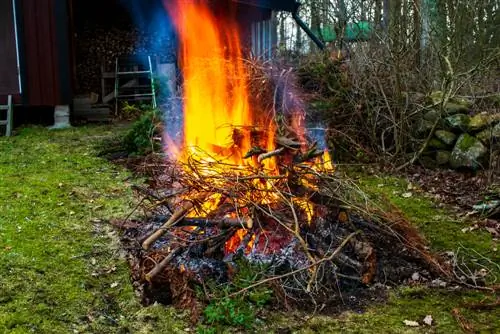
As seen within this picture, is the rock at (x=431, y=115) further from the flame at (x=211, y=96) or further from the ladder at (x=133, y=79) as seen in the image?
the ladder at (x=133, y=79)

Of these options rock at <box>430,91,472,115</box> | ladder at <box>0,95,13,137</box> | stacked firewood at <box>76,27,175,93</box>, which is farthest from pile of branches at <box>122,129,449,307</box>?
stacked firewood at <box>76,27,175,93</box>

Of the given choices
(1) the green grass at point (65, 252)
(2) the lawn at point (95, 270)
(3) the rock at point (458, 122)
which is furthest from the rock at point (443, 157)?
(1) the green grass at point (65, 252)

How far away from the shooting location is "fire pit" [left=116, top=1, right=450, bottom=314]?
3.55m

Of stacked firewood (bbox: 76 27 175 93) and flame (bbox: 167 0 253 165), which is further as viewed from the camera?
stacked firewood (bbox: 76 27 175 93)

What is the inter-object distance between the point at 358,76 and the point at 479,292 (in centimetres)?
→ 450

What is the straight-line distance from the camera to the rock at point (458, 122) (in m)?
7.16

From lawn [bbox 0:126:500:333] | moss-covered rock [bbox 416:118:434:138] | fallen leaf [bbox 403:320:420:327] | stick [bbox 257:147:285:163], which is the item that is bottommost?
fallen leaf [bbox 403:320:420:327]

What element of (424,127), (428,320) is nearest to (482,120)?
(424,127)

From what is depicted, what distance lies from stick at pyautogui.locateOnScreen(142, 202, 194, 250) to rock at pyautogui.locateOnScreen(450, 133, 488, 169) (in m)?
4.32

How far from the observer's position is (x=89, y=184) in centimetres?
611

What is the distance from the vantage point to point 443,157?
717cm

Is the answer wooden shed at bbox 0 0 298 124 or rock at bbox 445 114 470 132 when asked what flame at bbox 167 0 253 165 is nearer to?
rock at bbox 445 114 470 132

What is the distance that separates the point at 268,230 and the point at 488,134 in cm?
431

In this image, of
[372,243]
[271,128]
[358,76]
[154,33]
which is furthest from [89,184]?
[154,33]
